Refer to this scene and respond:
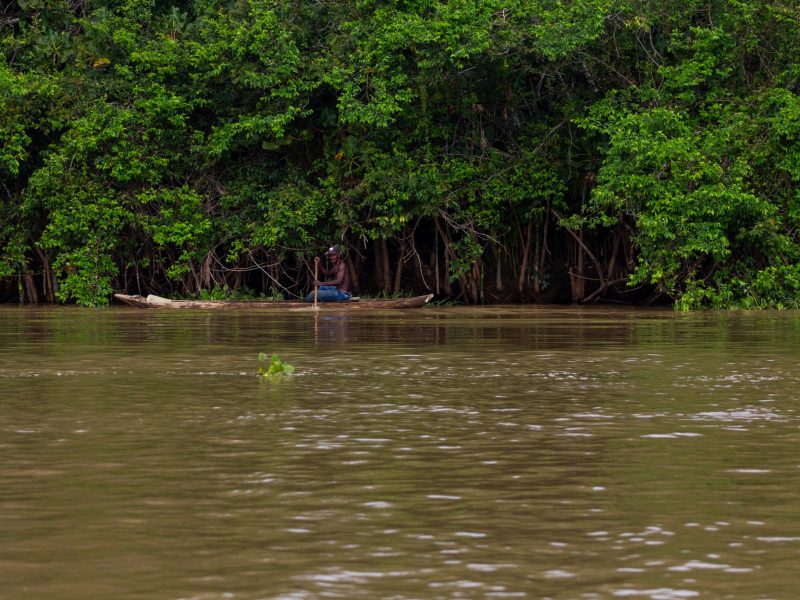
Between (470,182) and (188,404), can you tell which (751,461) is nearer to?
(188,404)

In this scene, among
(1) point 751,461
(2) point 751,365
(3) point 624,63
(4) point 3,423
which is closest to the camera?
(1) point 751,461

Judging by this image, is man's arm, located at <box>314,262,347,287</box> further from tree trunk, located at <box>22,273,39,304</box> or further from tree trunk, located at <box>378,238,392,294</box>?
tree trunk, located at <box>22,273,39,304</box>

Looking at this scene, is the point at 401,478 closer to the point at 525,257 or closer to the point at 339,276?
the point at 339,276

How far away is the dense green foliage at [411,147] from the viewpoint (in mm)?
25422

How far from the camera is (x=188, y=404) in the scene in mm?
9133

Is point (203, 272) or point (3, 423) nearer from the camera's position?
Result: point (3, 423)

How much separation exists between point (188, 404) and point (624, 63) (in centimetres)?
1982

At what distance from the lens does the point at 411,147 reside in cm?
2928

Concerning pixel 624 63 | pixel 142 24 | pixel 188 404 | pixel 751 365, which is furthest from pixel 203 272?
pixel 188 404

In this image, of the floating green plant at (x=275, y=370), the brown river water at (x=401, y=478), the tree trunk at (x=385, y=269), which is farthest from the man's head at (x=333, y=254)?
the floating green plant at (x=275, y=370)

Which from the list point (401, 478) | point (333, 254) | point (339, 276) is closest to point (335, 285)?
point (339, 276)

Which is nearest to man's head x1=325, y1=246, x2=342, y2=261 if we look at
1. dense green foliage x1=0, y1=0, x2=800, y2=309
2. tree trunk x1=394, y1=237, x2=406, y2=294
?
dense green foliage x1=0, y1=0, x2=800, y2=309

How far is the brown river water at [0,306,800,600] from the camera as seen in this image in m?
4.46

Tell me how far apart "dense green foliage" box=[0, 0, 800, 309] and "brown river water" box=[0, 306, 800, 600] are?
1289 cm
